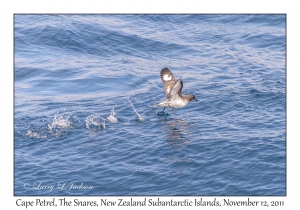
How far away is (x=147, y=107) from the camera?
899 inches

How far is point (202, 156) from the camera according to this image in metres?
17.7

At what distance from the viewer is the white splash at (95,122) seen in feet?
67.8

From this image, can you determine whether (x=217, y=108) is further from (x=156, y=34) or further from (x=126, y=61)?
(x=156, y=34)

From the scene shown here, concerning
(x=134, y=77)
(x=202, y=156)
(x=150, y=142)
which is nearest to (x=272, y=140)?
(x=202, y=156)

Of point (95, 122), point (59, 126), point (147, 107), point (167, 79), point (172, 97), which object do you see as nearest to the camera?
point (59, 126)

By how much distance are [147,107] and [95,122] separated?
2917mm

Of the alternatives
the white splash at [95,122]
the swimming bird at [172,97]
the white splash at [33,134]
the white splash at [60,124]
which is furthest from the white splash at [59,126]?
the swimming bird at [172,97]

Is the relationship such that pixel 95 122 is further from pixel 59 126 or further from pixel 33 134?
pixel 33 134

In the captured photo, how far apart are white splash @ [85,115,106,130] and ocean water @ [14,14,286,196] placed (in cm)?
5

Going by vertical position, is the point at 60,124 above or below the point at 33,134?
above

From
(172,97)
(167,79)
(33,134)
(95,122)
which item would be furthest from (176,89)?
(33,134)

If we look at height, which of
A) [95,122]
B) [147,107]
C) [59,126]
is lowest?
[59,126]

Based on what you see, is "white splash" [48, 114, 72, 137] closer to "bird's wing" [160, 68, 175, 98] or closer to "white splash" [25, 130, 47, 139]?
"white splash" [25, 130, 47, 139]

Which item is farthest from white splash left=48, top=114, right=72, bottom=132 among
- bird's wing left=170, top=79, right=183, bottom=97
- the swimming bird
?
bird's wing left=170, top=79, right=183, bottom=97
